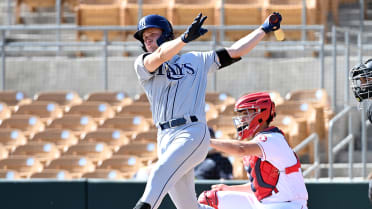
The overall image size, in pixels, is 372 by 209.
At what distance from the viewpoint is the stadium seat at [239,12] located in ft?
41.8

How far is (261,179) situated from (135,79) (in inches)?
273

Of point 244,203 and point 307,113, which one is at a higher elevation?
point 307,113

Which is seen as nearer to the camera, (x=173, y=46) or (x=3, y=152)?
(x=173, y=46)

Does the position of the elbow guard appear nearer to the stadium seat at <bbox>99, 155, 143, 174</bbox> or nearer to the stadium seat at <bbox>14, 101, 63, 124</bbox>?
the stadium seat at <bbox>99, 155, 143, 174</bbox>

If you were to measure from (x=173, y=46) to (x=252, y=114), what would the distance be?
917 mm

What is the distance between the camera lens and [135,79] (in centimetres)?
1242

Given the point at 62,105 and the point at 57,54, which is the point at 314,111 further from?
the point at 57,54

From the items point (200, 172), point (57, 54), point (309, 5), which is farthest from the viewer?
point (57, 54)

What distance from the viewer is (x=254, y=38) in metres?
5.41

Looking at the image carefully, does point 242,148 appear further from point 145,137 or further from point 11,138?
point 11,138

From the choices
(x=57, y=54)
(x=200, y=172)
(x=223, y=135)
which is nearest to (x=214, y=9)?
(x=57, y=54)

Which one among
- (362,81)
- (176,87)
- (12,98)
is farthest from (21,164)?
(362,81)

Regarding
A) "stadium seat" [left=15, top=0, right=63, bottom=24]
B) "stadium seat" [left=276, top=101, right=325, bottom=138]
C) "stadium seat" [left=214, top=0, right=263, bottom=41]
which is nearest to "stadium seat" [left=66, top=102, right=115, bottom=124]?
"stadium seat" [left=276, top=101, right=325, bottom=138]

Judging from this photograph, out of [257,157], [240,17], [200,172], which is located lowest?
[200,172]
